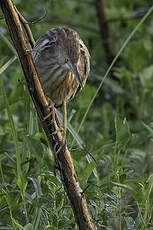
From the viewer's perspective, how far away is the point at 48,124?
6.73ft

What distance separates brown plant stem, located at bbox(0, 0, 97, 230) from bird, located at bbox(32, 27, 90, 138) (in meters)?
0.32

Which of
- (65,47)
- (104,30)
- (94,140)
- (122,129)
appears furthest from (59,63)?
(104,30)

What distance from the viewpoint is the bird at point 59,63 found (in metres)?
2.39

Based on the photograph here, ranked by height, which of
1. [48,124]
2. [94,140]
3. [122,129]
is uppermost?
[48,124]

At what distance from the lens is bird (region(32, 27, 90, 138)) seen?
2.39 metres

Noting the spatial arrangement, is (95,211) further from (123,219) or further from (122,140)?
(122,140)

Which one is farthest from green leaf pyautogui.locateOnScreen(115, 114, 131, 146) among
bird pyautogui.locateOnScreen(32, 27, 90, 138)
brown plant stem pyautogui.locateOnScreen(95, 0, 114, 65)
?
brown plant stem pyautogui.locateOnScreen(95, 0, 114, 65)

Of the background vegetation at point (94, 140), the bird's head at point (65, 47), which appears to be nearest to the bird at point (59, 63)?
the bird's head at point (65, 47)

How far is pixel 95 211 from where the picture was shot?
7.34 feet

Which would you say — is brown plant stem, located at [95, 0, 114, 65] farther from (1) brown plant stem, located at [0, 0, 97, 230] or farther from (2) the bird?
(1) brown plant stem, located at [0, 0, 97, 230]

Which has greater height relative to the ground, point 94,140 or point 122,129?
point 122,129

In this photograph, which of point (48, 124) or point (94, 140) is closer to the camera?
point (48, 124)

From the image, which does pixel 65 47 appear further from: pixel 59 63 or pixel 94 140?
pixel 94 140

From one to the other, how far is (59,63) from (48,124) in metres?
0.46
